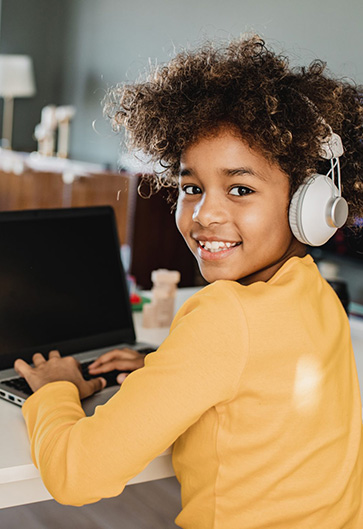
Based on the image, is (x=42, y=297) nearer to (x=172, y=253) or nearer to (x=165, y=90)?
(x=165, y=90)

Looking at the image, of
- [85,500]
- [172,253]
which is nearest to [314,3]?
[172,253]

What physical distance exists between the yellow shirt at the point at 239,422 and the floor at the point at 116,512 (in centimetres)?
38

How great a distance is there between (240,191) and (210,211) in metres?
0.05

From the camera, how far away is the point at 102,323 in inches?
57.9

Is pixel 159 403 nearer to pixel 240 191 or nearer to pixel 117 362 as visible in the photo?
pixel 240 191

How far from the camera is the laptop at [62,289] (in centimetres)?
130

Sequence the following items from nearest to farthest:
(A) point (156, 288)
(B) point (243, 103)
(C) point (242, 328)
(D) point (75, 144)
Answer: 1. (C) point (242, 328)
2. (B) point (243, 103)
3. (A) point (156, 288)
4. (D) point (75, 144)

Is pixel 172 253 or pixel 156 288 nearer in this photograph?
pixel 156 288

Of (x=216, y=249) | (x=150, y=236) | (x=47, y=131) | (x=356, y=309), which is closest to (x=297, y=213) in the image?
Answer: (x=216, y=249)

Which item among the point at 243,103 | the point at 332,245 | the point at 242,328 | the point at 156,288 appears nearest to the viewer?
the point at 242,328

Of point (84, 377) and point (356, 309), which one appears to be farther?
point (356, 309)

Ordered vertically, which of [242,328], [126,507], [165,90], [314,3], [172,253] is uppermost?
[314,3]

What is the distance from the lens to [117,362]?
51.6 inches

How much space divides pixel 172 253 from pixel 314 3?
1477 mm
